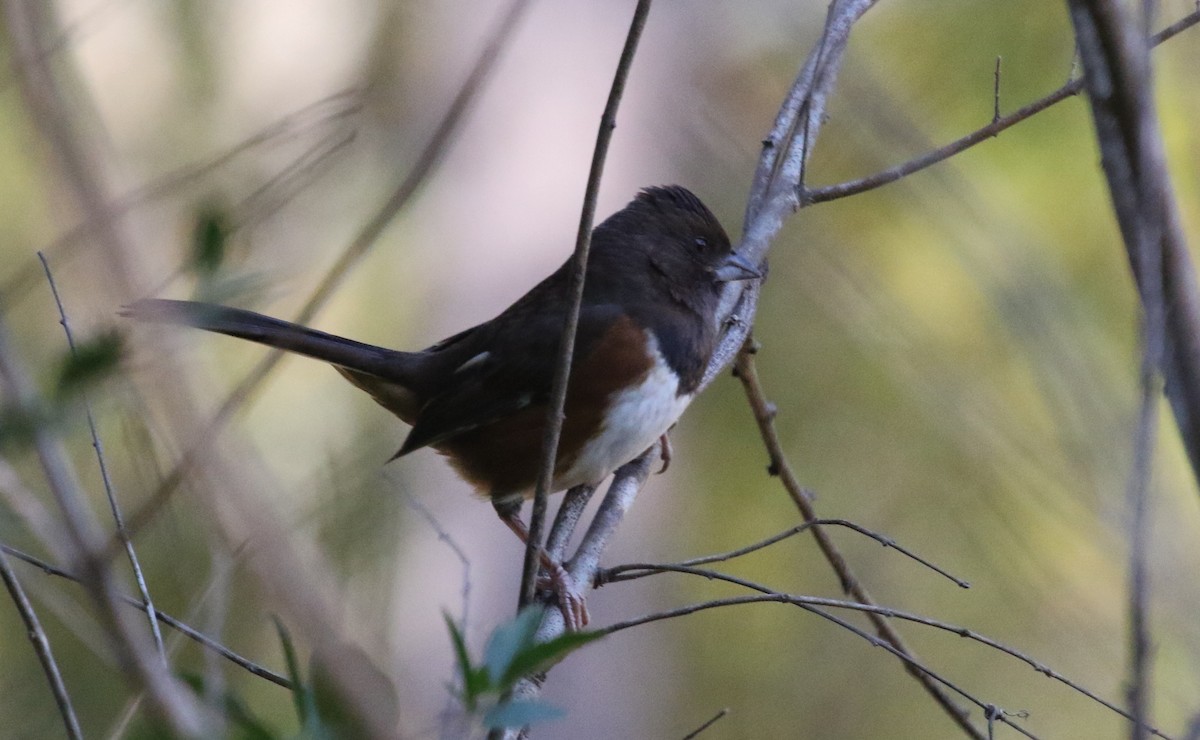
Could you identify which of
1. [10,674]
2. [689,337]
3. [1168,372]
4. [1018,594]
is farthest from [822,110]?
[10,674]

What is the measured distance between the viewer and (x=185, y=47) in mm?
5848

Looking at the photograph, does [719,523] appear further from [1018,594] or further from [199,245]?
[199,245]

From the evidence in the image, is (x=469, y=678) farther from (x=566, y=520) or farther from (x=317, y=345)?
(x=317, y=345)

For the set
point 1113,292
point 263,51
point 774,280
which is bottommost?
point 1113,292

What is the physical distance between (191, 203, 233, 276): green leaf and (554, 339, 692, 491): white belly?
68.6 inches

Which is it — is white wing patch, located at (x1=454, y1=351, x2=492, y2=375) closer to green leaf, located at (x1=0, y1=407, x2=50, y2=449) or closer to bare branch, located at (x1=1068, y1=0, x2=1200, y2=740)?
bare branch, located at (x1=1068, y1=0, x2=1200, y2=740)

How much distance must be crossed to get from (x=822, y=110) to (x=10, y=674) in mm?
3146

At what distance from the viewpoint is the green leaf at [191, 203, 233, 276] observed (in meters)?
1.01

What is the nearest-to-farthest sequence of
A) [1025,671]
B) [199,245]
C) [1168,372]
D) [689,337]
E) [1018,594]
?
[199,245], [1168,372], [689,337], [1018,594], [1025,671]

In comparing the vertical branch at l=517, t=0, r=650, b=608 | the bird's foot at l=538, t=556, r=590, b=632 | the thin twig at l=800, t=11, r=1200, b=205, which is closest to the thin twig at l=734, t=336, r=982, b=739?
the thin twig at l=800, t=11, r=1200, b=205

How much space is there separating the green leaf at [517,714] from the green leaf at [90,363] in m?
0.47

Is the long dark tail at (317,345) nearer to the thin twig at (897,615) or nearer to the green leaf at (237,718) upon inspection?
the green leaf at (237,718)

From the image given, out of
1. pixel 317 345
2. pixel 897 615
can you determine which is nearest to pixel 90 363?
pixel 897 615

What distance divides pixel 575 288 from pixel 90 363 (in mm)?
884
